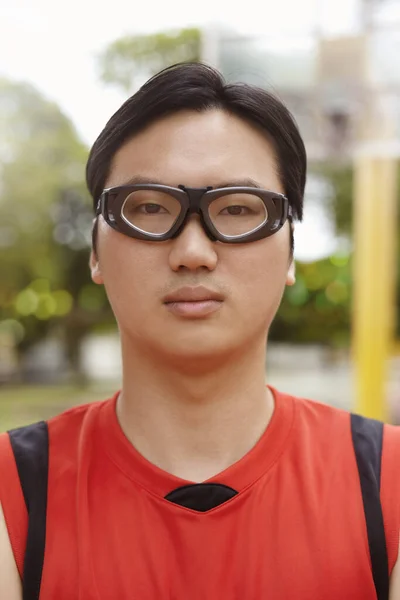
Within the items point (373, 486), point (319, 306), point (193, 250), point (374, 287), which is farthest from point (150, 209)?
point (319, 306)

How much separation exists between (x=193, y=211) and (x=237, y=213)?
0.08m

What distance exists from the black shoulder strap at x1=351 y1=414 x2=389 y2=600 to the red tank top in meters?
0.01

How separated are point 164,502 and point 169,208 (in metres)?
0.47

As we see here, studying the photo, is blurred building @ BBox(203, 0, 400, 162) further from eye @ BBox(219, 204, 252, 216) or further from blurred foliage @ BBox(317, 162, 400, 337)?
eye @ BBox(219, 204, 252, 216)

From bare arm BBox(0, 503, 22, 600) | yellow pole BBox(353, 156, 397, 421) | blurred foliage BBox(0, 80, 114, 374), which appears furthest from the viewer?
blurred foliage BBox(0, 80, 114, 374)

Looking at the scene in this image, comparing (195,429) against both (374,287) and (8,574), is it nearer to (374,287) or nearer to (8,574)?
(8,574)

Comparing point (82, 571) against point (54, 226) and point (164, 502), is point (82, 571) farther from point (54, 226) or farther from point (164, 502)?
point (54, 226)

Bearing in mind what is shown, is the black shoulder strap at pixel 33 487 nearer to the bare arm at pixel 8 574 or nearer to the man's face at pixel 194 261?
the bare arm at pixel 8 574

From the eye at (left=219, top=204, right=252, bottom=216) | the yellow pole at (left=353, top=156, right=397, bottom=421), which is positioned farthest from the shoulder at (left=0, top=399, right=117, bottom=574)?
the yellow pole at (left=353, top=156, right=397, bottom=421)

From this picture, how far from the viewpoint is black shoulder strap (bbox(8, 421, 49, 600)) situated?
111 cm

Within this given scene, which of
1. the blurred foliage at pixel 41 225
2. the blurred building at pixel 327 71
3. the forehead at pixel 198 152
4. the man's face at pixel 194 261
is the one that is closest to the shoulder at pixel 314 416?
the man's face at pixel 194 261

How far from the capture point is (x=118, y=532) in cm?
117

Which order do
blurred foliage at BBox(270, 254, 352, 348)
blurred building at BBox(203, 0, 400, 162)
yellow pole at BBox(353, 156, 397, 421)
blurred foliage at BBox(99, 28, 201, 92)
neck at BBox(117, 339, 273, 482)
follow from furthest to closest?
blurred foliage at BBox(99, 28, 201, 92), blurred foliage at BBox(270, 254, 352, 348), yellow pole at BBox(353, 156, 397, 421), blurred building at BBox(203, 0, 400, 162), neck at BBox(117, 339, 273, 482)

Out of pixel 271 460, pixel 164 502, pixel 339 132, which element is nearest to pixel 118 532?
pixel 164 502
